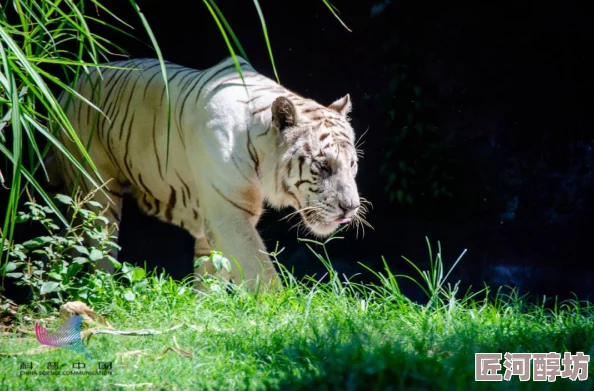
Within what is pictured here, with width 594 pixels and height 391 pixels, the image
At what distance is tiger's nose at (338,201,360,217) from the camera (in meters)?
3.71

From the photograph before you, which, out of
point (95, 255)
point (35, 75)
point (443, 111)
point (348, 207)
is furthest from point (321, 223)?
point (443, 111)

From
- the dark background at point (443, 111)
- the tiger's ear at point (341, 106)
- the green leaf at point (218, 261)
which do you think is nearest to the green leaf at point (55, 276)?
the green leaf at point (218, 261)

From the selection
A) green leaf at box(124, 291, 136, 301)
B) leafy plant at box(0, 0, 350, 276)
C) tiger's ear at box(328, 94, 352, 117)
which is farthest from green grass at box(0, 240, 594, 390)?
tiger's ear at box(328, 94, 352, 117)

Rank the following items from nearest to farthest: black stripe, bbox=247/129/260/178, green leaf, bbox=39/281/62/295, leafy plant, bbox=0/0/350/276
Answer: leafy plant, bbox=0/0/350/276 < green leaf, bbox=39/281/62/295 < black stripe, bbox=247/129/260/178

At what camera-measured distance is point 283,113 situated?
3.77 meters

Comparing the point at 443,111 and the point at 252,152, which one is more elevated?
the point at 252,152

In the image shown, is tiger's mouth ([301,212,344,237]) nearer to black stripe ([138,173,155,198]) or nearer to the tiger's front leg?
the tiger's front leg

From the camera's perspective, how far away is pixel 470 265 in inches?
258

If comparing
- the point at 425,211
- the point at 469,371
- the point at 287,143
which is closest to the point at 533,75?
the point at 425,211

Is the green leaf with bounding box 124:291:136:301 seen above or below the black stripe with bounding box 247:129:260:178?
below

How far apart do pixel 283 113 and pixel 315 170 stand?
34 cm

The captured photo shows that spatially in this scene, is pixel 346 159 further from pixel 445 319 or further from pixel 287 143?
pixel 445 319

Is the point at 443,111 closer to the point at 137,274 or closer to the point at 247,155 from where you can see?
the point at 247,155

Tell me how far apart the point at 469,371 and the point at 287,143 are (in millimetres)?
1898
